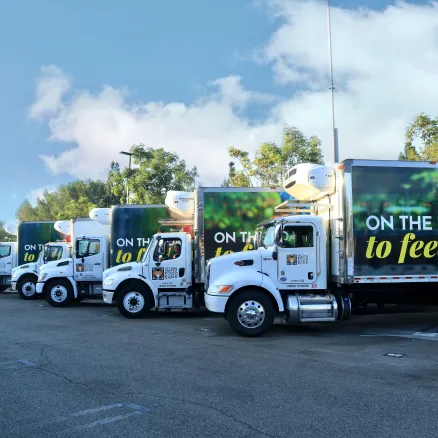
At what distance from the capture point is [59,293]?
53.9 feet

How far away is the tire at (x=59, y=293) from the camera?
16.4 m

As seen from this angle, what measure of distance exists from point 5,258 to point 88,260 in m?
8.56

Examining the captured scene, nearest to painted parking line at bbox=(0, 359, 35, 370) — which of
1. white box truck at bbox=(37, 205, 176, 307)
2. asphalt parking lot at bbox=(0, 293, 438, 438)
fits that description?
asphalt parking lot at bbox=(0, 293, 438, 438)

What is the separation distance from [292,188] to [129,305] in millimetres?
5401

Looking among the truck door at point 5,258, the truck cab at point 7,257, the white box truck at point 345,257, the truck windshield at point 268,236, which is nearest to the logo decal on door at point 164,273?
the white box truck at point 345,257

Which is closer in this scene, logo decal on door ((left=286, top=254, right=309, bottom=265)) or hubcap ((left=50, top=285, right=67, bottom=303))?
logo decal on door ((left=286, top=254, right=309, bottom=265))

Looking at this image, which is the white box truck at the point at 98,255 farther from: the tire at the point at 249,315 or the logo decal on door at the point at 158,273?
the tire at the point at 249,315

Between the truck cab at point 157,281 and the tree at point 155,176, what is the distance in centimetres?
1436

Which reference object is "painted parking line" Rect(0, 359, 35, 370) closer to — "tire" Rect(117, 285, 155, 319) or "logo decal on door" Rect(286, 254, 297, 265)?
"logo decal on door" Rect(286, 254, 297, 265)

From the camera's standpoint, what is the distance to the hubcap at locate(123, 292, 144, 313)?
42.8 ft

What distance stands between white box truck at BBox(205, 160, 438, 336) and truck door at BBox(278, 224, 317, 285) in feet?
0.07

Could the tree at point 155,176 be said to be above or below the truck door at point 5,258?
above

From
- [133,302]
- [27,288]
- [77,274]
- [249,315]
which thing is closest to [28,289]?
[27,288]

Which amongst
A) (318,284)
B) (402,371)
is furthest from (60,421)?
(318,284)
